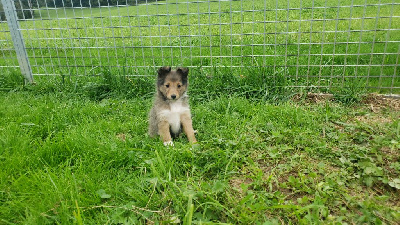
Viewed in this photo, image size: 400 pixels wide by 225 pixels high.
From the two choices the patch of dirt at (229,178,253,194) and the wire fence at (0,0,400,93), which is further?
the wire fence at (0,0,400,93)

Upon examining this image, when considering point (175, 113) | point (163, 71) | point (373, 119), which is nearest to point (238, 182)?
point (175, 113)

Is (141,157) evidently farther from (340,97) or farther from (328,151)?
(340,97)

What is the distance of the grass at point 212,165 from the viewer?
239 cm

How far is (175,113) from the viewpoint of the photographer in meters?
3.75

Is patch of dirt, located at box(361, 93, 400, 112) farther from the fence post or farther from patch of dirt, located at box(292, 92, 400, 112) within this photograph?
the fence post

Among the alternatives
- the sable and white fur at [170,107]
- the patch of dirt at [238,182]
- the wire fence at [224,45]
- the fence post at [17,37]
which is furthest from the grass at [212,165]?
the fence post at [17,37]

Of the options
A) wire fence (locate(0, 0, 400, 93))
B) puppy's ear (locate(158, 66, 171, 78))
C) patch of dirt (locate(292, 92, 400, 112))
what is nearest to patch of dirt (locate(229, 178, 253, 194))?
puppy's ear (locate(158, 66, 171, 78))

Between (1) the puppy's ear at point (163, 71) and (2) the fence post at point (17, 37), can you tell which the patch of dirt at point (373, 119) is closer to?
(1) the puppy's ear at point (163, 71)

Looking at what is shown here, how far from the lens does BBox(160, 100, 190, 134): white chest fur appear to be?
3.71 m

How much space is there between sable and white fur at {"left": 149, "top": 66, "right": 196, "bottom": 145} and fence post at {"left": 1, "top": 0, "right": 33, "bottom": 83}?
10.8 feet

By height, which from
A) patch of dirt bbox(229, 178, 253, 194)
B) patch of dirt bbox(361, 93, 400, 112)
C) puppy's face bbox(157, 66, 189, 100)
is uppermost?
puppy's face bbox(157, 66, 189, 100)

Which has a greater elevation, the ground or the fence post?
the fence post

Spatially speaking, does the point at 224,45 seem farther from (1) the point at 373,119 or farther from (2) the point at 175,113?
(1) the point at 373,119

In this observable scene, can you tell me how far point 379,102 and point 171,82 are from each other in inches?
118
